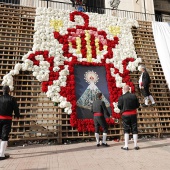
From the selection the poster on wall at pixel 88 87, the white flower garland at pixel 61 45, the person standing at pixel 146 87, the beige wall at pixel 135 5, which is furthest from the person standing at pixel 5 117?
the beige wall at pixel 135 5

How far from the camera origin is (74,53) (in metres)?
6.71

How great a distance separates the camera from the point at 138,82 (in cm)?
696

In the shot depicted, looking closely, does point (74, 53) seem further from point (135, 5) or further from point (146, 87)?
point (135, 5)

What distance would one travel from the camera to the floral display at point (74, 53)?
5.94m

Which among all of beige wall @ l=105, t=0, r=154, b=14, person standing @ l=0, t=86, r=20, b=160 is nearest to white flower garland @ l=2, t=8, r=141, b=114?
person standing @ l=0, t=86, r=20, b=160

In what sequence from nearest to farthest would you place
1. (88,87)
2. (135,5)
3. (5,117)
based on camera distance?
(5,117)
(88,87)
(135,5)

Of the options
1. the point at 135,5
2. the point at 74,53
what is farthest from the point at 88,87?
the point at 135,5

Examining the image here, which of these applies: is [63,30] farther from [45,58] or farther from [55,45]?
[45,58]

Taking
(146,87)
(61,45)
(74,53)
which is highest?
(61,45)

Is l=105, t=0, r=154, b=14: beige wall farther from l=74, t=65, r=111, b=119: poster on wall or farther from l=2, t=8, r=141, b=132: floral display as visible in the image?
l=74, t=65, r=111, b=119: poster on wall

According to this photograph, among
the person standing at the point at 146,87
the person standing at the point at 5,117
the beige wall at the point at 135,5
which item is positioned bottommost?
the person standing at the point at 5,117

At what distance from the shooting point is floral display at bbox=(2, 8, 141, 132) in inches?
234

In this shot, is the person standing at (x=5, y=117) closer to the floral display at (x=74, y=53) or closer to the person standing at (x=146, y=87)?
the floral display at (x=74, y=53)

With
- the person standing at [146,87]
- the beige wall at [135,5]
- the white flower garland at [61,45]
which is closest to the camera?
the white flower garland at [61,45]
